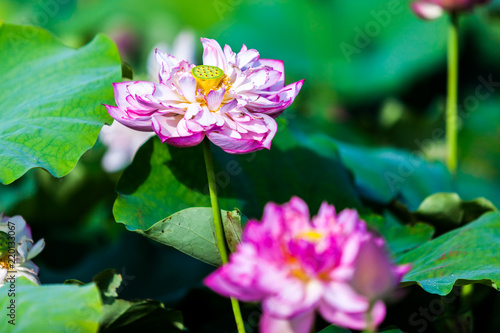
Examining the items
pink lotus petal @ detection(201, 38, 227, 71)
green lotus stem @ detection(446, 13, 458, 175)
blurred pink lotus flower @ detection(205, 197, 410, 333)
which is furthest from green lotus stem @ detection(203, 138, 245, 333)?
green lotus stem @ detection(446, 13, 458, 175)

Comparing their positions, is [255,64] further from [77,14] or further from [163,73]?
[77,14]

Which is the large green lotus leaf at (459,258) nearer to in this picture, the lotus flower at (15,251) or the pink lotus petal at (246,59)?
the pink lotus petal at (246,59)

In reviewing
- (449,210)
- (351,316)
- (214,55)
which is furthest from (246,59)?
(449,210)

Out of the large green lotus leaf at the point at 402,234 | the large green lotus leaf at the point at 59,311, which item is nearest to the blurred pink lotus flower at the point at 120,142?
the large green lotus leaf at the point at 402,234

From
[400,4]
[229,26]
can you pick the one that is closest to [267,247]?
[229,26]

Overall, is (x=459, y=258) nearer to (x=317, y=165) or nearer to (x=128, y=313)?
(x=317, y=165)

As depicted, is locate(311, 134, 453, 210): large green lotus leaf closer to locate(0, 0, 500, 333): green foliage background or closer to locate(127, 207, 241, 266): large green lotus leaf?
locate(0, 0, 500, 333): green foliage background
